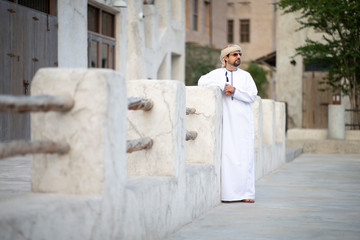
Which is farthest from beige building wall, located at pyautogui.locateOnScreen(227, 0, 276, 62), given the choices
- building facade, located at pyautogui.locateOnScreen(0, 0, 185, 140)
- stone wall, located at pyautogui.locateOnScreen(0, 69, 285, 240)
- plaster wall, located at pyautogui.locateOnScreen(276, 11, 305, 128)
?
stone wall, located at pyautogui.locateOnScreen(0, 69, 285, 240)

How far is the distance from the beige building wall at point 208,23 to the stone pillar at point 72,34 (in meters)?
17.4

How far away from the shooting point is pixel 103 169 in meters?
4.29

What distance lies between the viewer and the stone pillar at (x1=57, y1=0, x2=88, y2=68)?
13.3m

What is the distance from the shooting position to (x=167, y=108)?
5848mm

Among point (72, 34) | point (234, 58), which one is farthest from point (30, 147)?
point (72, 34)

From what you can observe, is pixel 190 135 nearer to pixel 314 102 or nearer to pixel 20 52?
pixel 20 52

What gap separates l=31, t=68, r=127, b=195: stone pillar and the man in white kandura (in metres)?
3.64

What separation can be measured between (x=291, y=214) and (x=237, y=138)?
133 cm

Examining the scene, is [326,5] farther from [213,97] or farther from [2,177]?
[2,177]

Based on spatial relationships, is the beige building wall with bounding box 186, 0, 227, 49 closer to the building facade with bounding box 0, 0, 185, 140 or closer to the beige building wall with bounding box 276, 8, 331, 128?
the beige building wall with bounding box 276, 8, 331, 128

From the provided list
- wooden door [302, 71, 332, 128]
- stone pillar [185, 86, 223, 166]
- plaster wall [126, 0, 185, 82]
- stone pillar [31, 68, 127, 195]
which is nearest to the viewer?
stone pillar [31, 68, 127, 195]

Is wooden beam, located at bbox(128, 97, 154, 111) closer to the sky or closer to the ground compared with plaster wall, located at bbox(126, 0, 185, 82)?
closer to the ground

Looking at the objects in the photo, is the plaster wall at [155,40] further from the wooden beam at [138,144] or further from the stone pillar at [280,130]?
the wooden beam at [138,144]

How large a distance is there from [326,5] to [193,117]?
1267 cm
